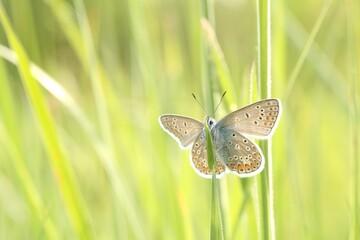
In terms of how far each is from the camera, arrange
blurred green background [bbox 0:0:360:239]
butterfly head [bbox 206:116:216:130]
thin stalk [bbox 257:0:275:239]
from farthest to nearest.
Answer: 1. blurred green background [bbox 0:0:360:239]
2. butterfly head [bbox 206:116:216:130]
3. thin stalk [bbox 257:0:275:239]

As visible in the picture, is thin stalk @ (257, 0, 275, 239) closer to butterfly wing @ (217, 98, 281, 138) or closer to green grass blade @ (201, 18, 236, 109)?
butterfly wing @ (217, 98, 281, 138)

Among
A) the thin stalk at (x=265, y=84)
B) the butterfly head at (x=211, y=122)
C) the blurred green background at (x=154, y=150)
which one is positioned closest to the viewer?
the thin stalk at (x=265, y=84)

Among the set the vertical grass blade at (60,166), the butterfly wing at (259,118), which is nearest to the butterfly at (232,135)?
the butterfly wing at (259,118)

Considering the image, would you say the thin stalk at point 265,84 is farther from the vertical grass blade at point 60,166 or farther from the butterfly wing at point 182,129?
the vertical grass blade at point 60,166

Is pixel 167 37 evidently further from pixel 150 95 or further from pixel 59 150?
pixel 59 150

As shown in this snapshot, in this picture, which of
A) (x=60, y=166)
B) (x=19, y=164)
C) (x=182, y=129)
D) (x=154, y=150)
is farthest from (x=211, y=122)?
(x=154, y=150)

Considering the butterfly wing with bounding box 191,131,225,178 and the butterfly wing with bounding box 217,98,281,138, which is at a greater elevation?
the butterfly wing with bounding box 217,98,281,138

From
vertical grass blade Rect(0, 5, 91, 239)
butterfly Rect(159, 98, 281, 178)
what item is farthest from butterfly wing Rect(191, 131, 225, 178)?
vertical grass blade Rect(0, 5, 91, 239)
